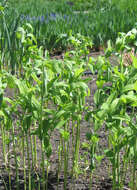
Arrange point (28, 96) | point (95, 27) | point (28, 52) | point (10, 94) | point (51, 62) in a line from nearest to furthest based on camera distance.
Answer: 1. point (51, 62)
2. point (28, 96)
3. point (28, 52)
4. point (10, 94)
5. point (95, 27)

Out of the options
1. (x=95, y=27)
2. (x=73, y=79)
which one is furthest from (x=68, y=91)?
(x=95, y=27)

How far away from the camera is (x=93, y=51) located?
18.2 ft

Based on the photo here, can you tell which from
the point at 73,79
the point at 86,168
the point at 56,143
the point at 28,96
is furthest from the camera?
the point at 56,143

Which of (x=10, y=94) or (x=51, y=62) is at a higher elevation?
(x=51, y=62)

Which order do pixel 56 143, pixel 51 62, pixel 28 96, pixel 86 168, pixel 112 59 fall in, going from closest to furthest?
pixel 51 62
pixel 28 96
pixel 86 168
pixel 56 143
pixel 112 59

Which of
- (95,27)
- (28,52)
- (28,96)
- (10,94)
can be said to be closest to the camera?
(28,96)

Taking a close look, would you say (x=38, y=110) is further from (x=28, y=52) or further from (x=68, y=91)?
(x=28, y=52)

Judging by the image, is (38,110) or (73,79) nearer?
(38,110)

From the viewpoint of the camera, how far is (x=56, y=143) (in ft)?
8.36

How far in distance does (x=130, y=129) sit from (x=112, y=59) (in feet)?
10.7

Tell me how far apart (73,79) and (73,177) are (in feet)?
2.40

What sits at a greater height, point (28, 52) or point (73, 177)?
point (28, 52)

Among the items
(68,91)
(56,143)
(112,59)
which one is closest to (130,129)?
(68,91)

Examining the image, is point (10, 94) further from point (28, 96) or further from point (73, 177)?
point (28, 96)
